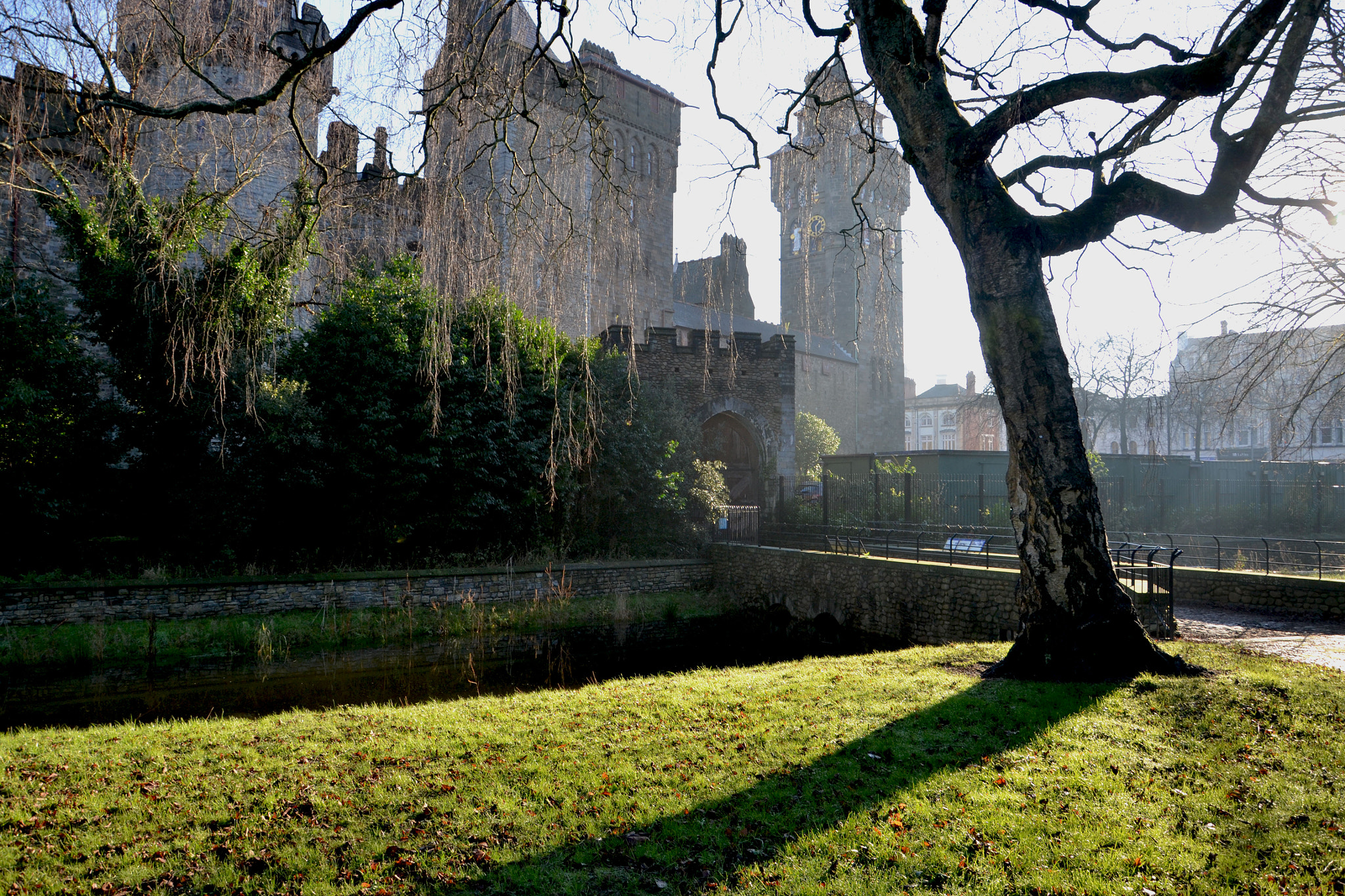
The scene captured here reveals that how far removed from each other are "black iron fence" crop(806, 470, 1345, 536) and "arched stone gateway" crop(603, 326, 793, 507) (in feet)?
6.54

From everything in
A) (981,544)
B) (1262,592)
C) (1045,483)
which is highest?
(1045,483)

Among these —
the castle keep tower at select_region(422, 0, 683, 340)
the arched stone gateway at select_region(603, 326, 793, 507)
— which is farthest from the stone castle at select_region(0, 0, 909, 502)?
the arched stone gateway at select_region(603, 326, 793, 507)

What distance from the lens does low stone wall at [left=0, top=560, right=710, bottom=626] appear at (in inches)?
430

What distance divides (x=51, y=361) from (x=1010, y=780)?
14.1 m

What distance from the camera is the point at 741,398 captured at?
73.6 ft

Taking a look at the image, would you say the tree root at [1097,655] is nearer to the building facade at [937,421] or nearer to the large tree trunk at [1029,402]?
the large tree trunk at [1029,402]

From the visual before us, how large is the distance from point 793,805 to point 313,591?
36.3ft

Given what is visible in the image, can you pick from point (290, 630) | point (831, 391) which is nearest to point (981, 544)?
point (290, 630)

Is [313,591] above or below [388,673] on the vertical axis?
above

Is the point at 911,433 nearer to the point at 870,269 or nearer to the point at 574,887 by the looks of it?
the point at 870,269

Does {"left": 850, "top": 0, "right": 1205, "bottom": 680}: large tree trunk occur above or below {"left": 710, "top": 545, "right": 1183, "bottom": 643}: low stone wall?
above

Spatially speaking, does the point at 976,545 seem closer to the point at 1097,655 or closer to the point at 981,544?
the point at 981,544

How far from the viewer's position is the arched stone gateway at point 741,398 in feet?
70.2

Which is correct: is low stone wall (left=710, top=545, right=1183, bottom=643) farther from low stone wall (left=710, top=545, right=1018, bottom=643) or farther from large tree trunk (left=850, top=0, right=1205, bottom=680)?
large tree trunk (left=850, top=0, right=1205, bottom=680)
